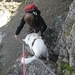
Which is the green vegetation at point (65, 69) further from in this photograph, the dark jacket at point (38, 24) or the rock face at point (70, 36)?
the dark jacket at point (38, 24)

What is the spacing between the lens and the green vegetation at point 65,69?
20.5 ft

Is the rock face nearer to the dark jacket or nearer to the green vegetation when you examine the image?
the green vegetation

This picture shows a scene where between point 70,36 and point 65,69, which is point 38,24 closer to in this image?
point 70,36

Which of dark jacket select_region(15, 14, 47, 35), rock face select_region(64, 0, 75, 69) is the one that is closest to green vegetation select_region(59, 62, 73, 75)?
rock face select_region(64, 0, 75, 69)

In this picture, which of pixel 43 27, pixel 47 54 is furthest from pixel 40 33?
pixel 47 54

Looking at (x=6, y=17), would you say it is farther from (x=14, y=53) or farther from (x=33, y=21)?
(x=33, y=21)

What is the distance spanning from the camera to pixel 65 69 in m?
6.47

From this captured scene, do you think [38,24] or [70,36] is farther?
[38,24]

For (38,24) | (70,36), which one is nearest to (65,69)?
(70,36)

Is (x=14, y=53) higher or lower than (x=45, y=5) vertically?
lower

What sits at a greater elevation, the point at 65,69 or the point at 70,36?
the point at 70,36

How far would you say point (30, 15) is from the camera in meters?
7.27

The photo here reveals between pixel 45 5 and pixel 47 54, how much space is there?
5283 mm

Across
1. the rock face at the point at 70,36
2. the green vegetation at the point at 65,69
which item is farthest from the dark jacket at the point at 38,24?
the green vegetation at the point at 65,69
